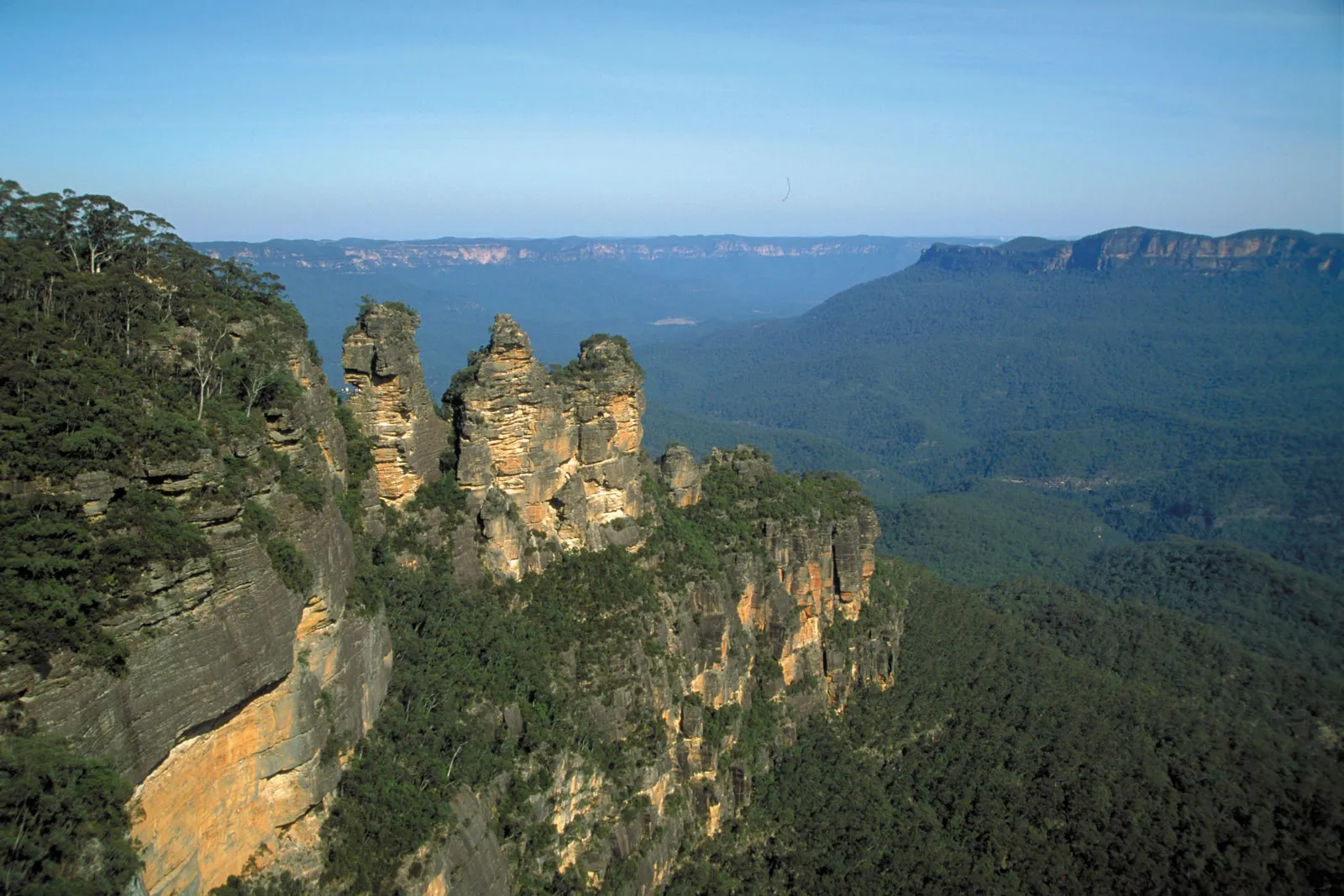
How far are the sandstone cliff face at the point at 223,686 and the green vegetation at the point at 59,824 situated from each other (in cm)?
54

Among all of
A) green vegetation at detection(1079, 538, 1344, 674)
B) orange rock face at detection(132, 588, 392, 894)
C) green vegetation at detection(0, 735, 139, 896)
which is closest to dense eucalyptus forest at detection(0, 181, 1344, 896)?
green vegetation at detection(0, 735, 139, 896)

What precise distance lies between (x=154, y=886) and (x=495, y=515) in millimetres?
17737

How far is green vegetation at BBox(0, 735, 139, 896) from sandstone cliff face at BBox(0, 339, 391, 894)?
1.76 ft

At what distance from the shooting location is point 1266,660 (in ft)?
198

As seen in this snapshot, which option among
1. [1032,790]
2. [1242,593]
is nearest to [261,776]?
[1032,790]

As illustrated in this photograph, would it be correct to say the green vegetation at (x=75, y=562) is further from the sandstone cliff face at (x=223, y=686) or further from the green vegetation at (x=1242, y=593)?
the green vegetation at (x=1242, y=593)

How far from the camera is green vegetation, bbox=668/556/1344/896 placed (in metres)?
36.8

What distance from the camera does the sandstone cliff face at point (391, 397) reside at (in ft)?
102

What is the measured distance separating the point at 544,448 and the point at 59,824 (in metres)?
22.3

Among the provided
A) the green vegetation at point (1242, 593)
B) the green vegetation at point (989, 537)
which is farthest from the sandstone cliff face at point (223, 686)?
the green vegetation at point (989, 537)

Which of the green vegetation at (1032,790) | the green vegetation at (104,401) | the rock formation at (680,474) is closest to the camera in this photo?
the green vegetation at (104,401)

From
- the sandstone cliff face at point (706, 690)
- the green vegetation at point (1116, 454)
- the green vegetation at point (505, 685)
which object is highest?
the green vegetation at point (505, 685)

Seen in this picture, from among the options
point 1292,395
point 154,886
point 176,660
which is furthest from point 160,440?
point 1292,395

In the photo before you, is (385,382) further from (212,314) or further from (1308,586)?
(1308,586)
